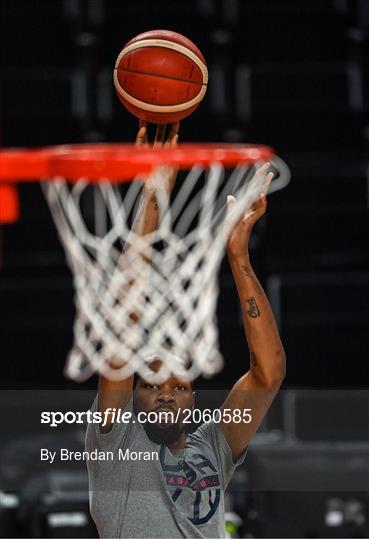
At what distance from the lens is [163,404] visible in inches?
105

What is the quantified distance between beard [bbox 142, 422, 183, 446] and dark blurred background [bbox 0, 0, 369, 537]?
6.27 ft

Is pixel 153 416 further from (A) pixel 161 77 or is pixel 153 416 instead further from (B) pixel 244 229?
(A) pixel 161 77

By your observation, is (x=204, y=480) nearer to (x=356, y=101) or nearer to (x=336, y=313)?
(x=336, y=313)

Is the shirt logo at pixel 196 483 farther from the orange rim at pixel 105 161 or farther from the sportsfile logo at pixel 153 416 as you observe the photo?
the orange rim at pixel 105 161

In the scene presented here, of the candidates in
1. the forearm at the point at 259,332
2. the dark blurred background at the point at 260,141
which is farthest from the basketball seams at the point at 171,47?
the dark blurred background at the point at 260,141

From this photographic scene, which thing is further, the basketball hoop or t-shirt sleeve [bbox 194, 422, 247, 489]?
t-shirt sleeve [bbox 194, 422, 247, 489]

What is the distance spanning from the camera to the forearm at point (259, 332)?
2625 mm

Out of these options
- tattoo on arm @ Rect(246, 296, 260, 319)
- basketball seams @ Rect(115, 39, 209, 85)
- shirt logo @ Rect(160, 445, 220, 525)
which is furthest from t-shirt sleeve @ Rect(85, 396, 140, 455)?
basketball seams @ Rect(115, 39, 209, 85)

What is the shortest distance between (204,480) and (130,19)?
10.7 ft

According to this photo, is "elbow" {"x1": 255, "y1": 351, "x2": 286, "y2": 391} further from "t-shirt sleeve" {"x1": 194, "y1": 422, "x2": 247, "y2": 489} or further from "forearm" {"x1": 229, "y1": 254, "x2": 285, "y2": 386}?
"t-shirt sleeve" {"x1": 194, "y1": 422, "x2": 247, "y2": 489}

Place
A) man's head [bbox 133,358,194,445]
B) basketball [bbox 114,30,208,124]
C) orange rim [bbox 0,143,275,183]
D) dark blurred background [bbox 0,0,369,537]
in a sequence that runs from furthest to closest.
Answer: dark blurred background [bbox 0,0,369,537]
basketball [bbox 114,30,208,124]
man's head [bbox 133,358,194,445]
orange rim [bbox 0,143,275,183]

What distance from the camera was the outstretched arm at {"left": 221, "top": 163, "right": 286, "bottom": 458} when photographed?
262 centimetres

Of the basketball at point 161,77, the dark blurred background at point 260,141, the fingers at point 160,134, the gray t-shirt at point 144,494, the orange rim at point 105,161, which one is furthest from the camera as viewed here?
the dark blurred background at point 260,141

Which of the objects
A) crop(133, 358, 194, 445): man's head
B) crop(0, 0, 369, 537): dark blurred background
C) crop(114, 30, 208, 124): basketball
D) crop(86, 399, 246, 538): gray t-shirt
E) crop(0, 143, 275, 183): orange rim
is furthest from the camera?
crop(0, 0, 369, 537): dark blurred background
